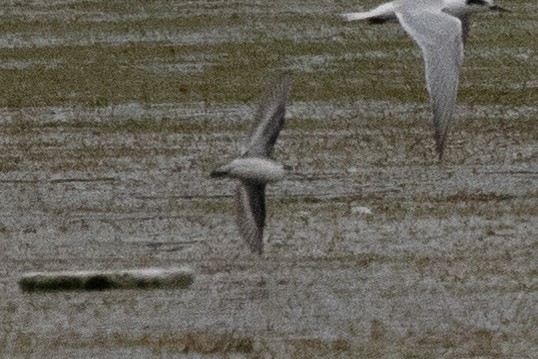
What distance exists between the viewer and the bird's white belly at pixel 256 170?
1110 cm

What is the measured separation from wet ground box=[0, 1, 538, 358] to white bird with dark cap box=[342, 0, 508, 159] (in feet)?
3.77

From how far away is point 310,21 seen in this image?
71.7 ft

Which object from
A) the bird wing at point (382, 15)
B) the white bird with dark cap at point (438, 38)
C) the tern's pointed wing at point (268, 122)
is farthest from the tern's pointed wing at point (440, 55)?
the tern's pointed wing at point (268, 122)

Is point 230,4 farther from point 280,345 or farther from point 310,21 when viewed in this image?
point 280,345

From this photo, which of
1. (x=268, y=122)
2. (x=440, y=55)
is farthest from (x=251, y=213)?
(x=440, y=55)

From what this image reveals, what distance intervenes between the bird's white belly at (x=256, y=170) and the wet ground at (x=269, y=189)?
775 millimetres

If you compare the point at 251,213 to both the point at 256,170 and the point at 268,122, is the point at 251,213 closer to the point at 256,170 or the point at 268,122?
the point at 256,170

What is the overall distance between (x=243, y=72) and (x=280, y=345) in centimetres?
917

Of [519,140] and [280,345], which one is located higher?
[280,345]

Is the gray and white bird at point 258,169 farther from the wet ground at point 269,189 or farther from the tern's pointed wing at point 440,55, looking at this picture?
the tern's pointed wing at point 440,55

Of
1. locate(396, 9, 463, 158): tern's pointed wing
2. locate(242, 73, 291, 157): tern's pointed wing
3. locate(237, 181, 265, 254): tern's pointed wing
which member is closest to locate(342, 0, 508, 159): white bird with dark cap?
locate(396, 9, 463, 158): tern's pointed wing

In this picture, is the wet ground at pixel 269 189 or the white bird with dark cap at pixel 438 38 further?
the white bird with dark cap at pixel 438 38

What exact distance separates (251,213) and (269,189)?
3371 mm

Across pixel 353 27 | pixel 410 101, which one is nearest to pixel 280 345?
pixel 410 101
